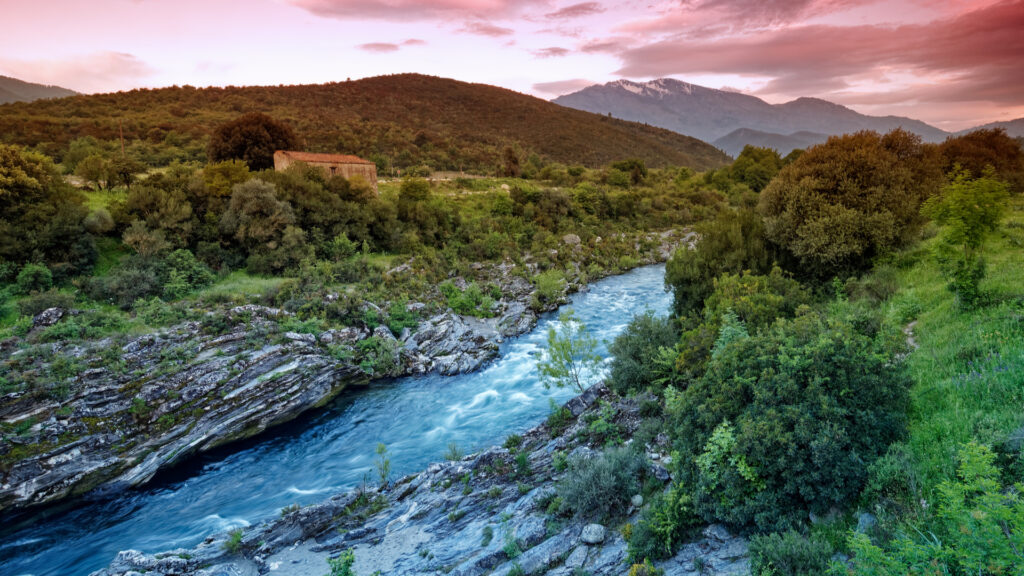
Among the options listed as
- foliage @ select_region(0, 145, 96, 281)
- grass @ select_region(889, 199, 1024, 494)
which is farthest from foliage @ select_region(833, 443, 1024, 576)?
foliage @ select_region(0, 145, 96, 281)

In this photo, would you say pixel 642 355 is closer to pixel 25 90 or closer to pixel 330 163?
pixel 330 163

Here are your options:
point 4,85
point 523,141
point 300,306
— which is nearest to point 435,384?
point 300,306

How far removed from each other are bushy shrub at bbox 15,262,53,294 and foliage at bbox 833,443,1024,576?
80.5 feet

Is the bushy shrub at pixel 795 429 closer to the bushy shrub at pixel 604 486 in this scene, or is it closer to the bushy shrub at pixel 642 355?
the bushy shrub at pixel 604 486

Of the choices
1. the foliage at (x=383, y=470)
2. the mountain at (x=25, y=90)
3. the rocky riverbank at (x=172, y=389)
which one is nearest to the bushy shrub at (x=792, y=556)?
the foliage at (x=383, y=470)

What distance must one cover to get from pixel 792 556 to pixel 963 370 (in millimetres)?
4636

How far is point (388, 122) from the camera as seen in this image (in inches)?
2817

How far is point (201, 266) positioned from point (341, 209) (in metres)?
8.33

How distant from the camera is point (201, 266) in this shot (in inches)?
826

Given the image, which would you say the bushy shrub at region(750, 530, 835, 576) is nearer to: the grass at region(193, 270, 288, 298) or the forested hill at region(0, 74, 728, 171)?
the grass at region(193, 270, 288, 298)

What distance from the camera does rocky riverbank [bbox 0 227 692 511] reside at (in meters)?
12.2

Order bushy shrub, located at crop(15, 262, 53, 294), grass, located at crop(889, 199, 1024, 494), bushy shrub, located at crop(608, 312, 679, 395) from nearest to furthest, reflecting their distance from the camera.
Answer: grass, located at crop(889, 199, 1024, 494) < bushy shrub, located at crop(608, 312, 679, 395) < bushy shrub, located at crop(15, 262, 53, 294)

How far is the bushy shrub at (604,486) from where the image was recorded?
7.67 meters

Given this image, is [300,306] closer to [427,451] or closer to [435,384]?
[435,384]
